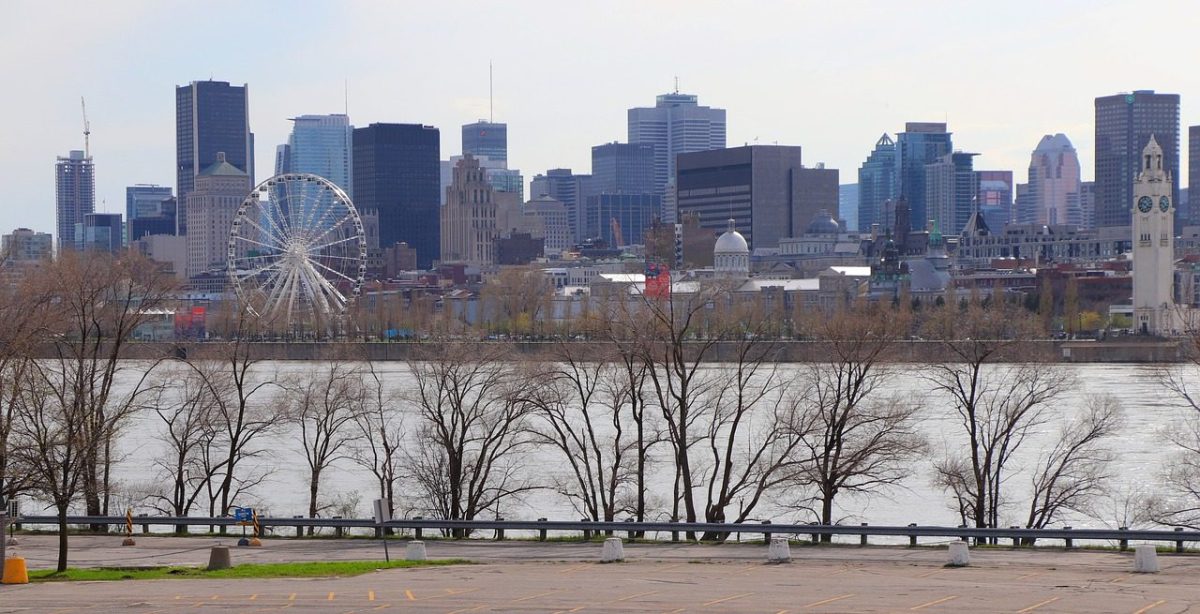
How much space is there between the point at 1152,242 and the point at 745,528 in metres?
124

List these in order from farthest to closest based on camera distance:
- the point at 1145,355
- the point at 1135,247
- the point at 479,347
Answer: the point at 1135,247
the point at 1145,355
the point at 479,347

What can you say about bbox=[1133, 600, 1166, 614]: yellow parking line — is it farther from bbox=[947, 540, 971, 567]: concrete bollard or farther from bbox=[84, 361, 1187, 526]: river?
bbox=[84, 361, 1187, 526]: river

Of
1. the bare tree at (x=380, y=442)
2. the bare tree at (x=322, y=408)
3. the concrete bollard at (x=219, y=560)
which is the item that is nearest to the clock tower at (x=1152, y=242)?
the bare tree at (x=380, y=442)

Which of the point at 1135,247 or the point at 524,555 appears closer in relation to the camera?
the point at 524,555

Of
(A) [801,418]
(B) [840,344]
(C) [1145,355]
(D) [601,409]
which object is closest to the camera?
(A) [801,418]

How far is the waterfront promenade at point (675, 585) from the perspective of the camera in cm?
2247

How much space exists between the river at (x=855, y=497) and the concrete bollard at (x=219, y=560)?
37.3 feet

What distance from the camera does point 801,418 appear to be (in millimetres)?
37000

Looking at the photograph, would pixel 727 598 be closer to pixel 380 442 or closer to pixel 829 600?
pixel 829 600

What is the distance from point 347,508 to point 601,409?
1325 inches

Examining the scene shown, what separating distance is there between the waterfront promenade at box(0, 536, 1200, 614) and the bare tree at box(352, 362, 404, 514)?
7.07 m

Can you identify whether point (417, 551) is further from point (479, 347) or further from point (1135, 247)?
point (1135, 247)

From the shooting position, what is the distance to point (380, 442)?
177ft

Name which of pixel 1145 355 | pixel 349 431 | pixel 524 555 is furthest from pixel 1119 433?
pixel 1145 355
